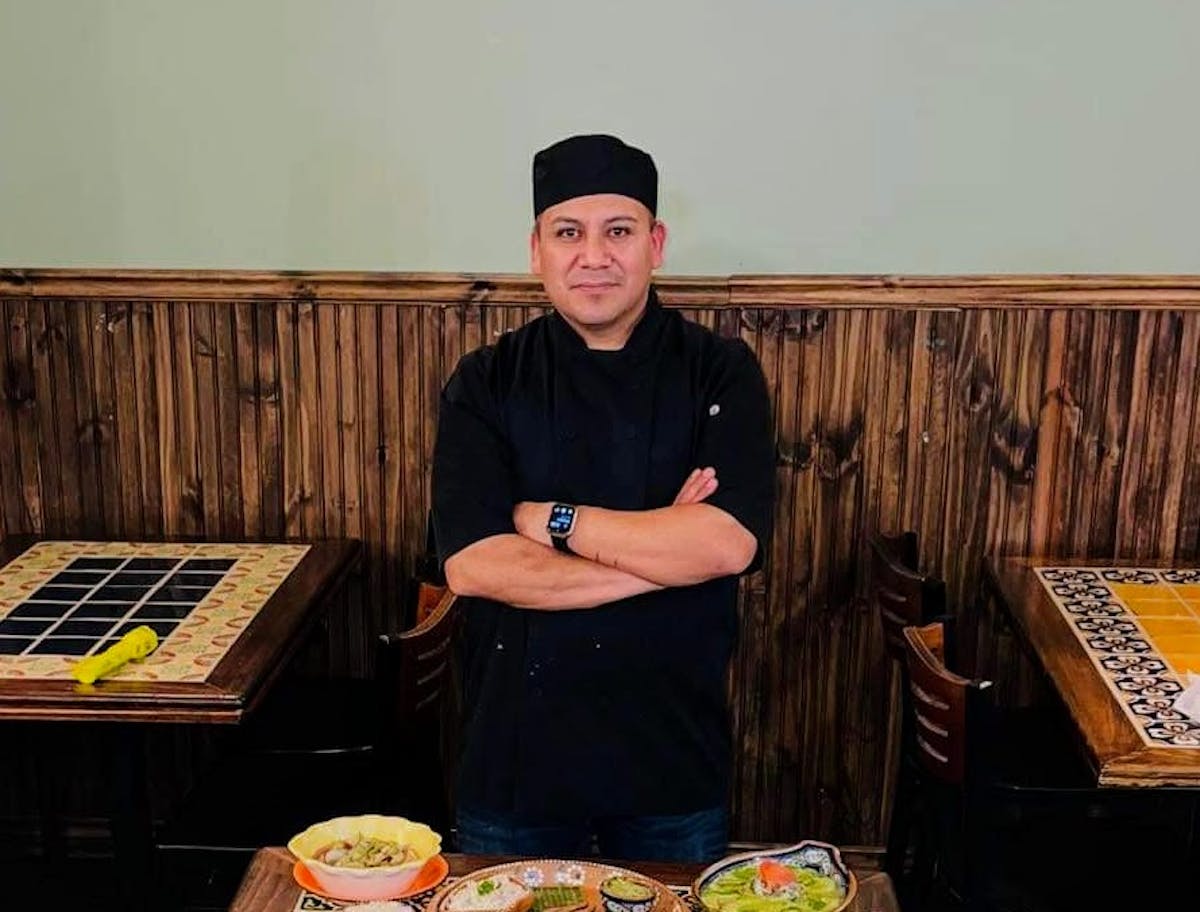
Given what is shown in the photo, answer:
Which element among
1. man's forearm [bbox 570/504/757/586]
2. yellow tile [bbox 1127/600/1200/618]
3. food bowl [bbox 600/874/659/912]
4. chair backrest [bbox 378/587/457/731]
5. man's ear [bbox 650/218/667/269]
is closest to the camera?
food bowl [bbox 600/874/659/912]

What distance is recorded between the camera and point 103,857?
3.66 metres

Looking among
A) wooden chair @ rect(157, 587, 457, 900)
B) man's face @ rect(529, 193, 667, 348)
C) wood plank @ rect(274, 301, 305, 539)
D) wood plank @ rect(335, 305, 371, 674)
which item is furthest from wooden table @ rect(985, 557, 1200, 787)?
wood plank @ rect(274, 301, 305, 539)

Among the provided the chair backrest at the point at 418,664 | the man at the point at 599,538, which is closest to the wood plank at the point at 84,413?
the chair backrest at the point at 418,664

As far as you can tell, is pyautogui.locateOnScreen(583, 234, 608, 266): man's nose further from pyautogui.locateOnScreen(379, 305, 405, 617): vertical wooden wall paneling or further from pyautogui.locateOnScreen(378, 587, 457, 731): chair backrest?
pyautogui.locateOnScreen(379, 305, 405, 617): vertical wooden wall paneling

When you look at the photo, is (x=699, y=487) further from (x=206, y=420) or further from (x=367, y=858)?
(x=206, y=420)

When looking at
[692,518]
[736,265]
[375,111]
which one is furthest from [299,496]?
[692,518]

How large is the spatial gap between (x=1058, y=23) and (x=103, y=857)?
317cm

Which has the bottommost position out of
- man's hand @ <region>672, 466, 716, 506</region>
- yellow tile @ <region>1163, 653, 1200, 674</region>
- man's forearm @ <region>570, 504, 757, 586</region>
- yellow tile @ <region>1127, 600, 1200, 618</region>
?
yellow tile @ <region>1163, 653, 1200, 674</region>

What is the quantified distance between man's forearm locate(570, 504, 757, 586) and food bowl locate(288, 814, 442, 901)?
53cm

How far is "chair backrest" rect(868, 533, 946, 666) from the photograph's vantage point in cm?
282

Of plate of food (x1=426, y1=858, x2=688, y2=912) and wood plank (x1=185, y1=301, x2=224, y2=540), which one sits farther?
wood plank (x1=185, y1=301, x2=224, y2=540)

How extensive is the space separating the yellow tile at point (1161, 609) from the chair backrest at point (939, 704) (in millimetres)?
607

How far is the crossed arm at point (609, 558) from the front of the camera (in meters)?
2.24

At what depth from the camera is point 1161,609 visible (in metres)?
3.00
